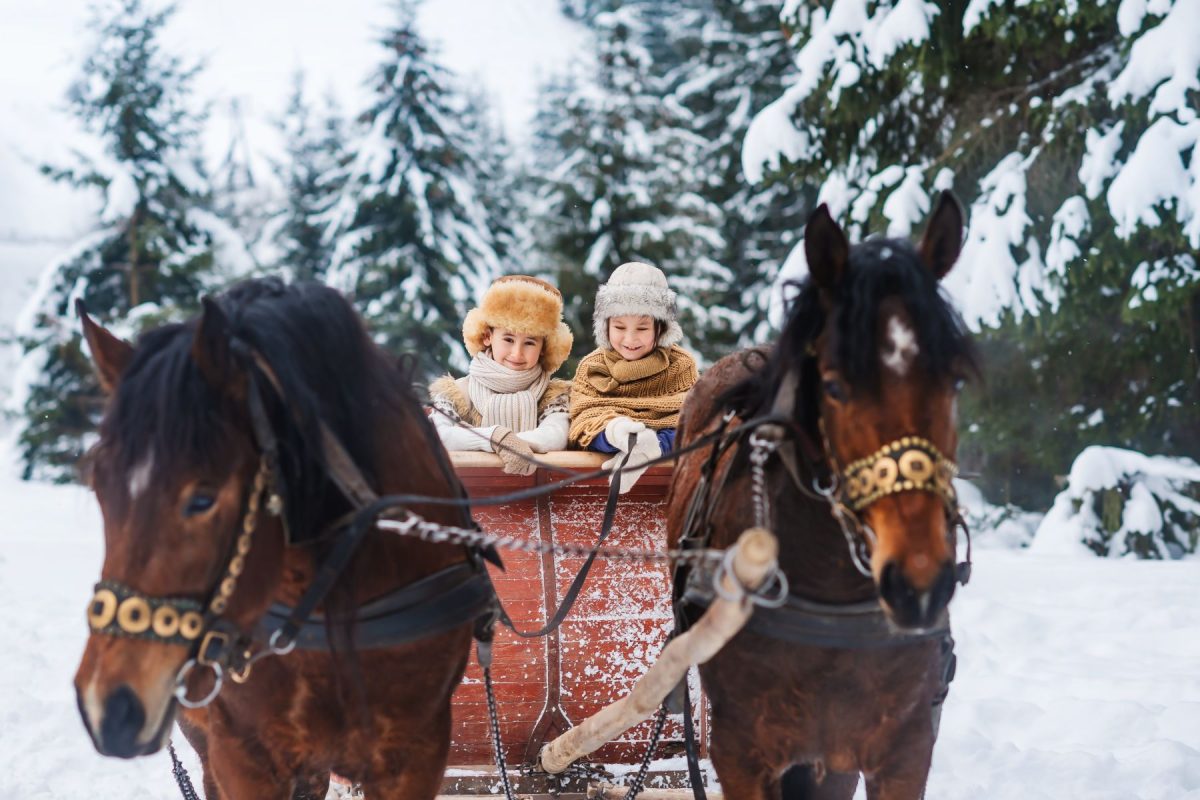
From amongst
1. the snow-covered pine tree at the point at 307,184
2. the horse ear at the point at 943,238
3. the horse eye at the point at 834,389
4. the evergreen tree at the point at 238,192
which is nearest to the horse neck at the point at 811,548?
the horse eye at the point at 834,389

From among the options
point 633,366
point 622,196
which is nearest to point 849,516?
point 633,366

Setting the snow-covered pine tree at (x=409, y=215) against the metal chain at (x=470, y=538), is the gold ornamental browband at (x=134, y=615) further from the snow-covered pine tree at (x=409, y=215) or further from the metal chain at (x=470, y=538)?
the snow-covered pine tree at (x=409, y=215)

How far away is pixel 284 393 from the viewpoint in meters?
1.97

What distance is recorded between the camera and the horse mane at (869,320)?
1.95 meters

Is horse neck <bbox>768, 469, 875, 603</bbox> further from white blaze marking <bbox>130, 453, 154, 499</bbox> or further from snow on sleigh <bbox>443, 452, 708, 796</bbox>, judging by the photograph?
white blaze marking <bbox>130, 453, 154, 499</bbox>

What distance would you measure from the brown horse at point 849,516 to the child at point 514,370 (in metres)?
1.26

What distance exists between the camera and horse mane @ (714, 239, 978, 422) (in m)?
1.95

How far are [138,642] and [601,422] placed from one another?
7.13 ft

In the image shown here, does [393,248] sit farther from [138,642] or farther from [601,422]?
[138,642]

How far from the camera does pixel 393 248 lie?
16.8 meters

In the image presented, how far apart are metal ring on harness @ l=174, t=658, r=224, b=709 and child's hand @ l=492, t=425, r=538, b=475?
1.50m

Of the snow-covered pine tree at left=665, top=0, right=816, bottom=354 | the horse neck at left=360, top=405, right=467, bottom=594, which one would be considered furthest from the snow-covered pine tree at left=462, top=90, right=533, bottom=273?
the horse neck at left=360, top=405, right=467, bottom=594

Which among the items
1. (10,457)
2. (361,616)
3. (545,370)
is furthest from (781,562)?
(10,457)

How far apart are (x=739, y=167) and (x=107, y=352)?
52.5 feet
